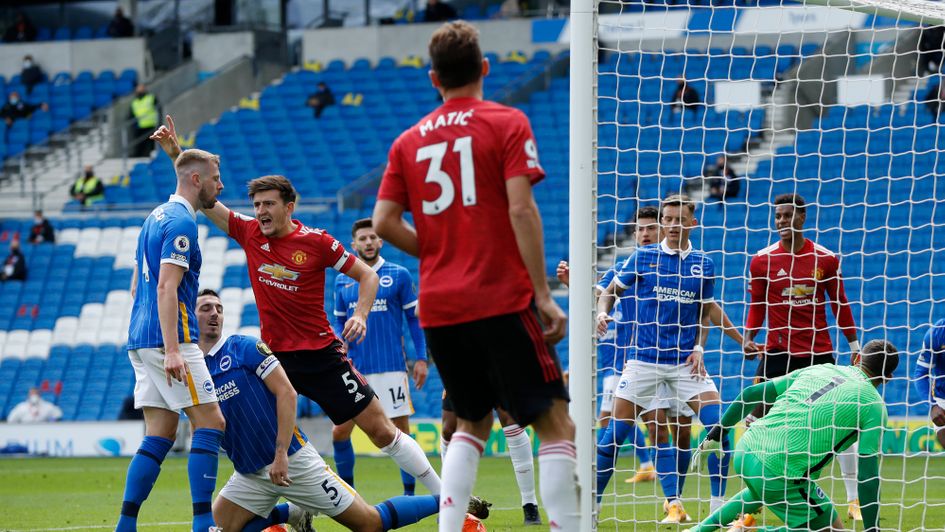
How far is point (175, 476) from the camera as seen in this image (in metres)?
13.7

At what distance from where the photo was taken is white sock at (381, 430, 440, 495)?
295 inches

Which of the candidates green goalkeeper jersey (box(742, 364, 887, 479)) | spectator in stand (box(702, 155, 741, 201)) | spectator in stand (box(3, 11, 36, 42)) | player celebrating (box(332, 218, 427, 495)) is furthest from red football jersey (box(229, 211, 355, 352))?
spectator in stand (box(3, 11, 36, 42))

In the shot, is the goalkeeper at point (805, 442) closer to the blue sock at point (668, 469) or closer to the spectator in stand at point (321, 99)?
the blue sock at point (668, 469)

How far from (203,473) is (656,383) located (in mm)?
3591

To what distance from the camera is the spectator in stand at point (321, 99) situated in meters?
25.1

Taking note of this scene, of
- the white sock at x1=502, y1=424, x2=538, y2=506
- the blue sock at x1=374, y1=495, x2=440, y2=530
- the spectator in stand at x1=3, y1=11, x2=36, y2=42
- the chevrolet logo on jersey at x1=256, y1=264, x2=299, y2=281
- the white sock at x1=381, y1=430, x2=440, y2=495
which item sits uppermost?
the chevrolet logo on jersey at x1=256, y1=264, x2=299, y2=281

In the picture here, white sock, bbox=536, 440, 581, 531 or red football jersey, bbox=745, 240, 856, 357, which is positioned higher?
white sock, bbox=536, 440, 581, 531

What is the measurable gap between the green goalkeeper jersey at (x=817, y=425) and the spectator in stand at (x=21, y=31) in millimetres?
26440

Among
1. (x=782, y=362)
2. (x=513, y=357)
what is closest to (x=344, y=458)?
(x=782, y=362)

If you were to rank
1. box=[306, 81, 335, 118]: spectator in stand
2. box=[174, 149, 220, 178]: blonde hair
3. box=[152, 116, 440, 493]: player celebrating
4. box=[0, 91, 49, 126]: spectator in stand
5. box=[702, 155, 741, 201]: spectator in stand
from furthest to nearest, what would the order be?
box=[0, 91, 49, 126]: spectator in stand, box=[306, 81, 335, 118]: spectator in stand, box=[702, 155, 741, 201]: spectator in stand, box=[152, 116, 440, 493]: player celebrating, box=[174, 149, 220, 178]: blonde hair

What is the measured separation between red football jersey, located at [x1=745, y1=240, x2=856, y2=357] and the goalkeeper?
267 centimetres

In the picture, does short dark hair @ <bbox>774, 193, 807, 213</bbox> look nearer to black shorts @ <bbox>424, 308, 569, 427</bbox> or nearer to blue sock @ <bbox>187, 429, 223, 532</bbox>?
black shorts @ <bbox>424, 308, 569, 427</bbox>

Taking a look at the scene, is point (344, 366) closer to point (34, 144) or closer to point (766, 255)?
point (766, 255)

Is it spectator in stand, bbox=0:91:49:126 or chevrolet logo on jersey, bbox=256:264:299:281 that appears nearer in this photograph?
chevrolet logo on jersey, bbox=256:264:299:281
